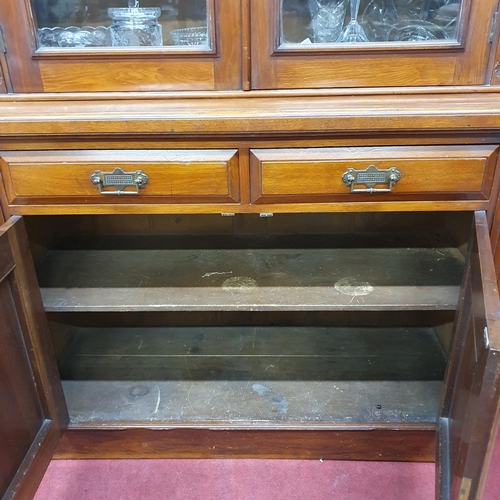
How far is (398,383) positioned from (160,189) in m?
0.87

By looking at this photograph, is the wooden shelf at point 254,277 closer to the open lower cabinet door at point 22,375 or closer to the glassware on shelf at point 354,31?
the open lower cabinet door at point 22,375

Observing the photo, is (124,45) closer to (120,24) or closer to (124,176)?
(120,24)

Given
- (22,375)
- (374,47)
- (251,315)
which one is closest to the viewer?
(374,47)

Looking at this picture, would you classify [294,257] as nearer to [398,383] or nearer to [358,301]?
[358,301]

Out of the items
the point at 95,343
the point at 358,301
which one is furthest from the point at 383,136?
the point at 95,343

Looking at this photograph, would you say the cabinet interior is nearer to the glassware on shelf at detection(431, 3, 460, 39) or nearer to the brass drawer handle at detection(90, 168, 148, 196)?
the brass drawer handle at detection(90, 168, 148, 196)

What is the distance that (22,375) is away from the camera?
42.6 inches

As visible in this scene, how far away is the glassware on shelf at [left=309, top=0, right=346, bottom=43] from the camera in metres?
1.03

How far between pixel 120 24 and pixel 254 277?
2.15 ft

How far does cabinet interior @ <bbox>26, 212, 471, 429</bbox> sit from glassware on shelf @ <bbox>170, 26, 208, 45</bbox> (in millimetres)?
555

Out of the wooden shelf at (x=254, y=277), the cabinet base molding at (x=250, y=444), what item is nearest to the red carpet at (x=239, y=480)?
the cabinet base molding at (x=250, y=444)

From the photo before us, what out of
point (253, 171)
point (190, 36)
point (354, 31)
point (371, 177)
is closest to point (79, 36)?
point (190, 36)

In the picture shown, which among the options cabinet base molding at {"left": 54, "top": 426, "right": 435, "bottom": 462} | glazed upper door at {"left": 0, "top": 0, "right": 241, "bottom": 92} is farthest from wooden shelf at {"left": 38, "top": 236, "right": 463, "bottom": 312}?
glazed upper door at {"left": 0, "top": 0, "right": 241, "bottom": 92}

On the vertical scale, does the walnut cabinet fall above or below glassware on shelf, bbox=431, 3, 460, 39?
below
